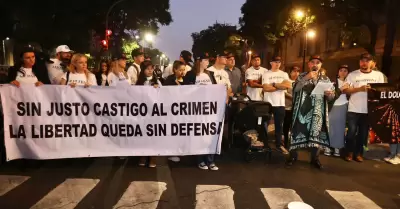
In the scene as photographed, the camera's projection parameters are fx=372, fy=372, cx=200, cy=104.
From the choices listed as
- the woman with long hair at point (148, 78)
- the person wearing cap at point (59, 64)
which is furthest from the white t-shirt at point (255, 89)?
the person wearing cap at point (59, 64)

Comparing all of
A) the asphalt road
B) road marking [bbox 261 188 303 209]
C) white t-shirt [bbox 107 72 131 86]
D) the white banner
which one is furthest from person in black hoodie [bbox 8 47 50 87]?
road marking [bbox 261 188 303 209]

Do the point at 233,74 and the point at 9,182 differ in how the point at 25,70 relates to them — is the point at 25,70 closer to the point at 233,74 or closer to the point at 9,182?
the point at 9,182

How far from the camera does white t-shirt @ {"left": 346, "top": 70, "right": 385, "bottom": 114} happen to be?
271 inches

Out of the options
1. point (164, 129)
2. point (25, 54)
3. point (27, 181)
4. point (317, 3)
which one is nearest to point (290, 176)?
point (164, 129)

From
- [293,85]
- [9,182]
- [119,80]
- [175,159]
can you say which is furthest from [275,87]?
[9,182]

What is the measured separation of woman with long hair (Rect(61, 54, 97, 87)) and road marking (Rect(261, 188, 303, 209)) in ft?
10.8

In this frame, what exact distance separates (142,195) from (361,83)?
14.8 feet

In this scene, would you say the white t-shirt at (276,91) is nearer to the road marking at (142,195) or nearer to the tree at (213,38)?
the road marking at (142,195)

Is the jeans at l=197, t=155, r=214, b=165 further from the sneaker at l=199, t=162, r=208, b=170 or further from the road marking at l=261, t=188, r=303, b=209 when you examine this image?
the road marking at l=261, t=188, r=303, b=209

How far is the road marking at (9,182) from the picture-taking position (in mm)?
5070

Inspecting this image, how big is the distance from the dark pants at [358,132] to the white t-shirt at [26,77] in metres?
5.66

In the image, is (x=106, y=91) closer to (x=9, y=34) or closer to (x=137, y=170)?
(x=137, y=170)

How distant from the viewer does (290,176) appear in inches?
233

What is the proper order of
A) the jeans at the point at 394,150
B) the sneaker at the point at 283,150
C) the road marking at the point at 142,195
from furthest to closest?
the sneaker at the point at 283,150 < the jeans at the point at 394,150 < the road marking at the point at 142,195
